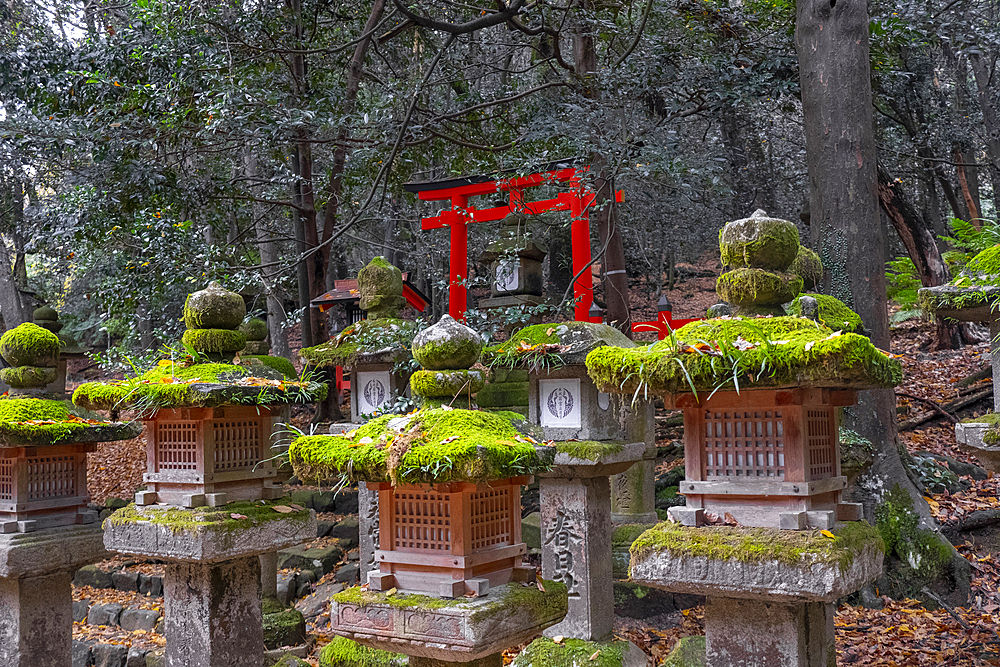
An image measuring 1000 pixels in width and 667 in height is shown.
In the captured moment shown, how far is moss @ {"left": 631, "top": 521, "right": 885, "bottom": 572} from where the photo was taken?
3.79m

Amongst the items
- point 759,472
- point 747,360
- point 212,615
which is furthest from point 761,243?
point 212,615

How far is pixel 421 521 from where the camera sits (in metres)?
4.35

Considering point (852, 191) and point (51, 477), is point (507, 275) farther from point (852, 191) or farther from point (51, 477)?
point (51, 477)

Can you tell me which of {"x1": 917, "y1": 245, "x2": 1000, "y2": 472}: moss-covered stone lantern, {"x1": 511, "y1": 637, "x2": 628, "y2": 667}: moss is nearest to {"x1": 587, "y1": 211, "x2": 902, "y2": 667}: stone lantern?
{"x1": 917, "y1": 245, "x2": 1000, "y2": 472}: moss-covered stone lantern

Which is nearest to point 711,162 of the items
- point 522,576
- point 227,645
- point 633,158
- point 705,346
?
point 633,158

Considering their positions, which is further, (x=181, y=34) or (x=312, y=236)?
(x=312, y=236)

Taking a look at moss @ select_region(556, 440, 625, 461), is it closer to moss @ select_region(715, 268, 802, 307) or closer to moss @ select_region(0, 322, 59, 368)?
moss @ select_region(715, 268, 802, 307)

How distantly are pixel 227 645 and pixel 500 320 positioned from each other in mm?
3778

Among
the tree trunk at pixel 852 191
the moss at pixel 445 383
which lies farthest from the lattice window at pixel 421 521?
the tree trunk at pixel 852 191

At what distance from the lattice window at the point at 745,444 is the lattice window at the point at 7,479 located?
5.85 m

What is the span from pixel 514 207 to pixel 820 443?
5.55 metres

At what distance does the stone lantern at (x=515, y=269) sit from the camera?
7.84 metres

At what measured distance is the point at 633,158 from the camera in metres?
8.09

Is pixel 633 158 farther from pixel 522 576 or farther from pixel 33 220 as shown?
pixel 33 220
